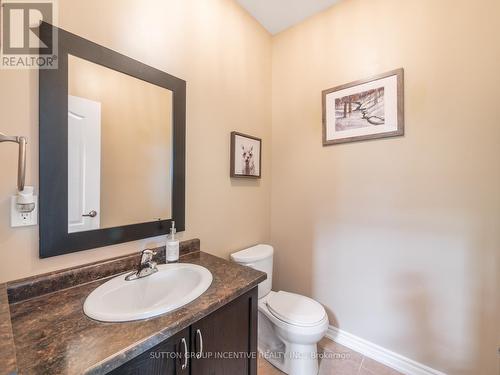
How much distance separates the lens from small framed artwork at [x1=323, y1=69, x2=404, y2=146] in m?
1.49

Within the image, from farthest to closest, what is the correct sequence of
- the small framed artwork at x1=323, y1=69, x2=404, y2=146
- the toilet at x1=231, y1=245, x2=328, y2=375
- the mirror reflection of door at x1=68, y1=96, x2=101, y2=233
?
the small framed artwork at x1=323, y1=69, x2=404, y2=146
the toilet at x1=231, y1=245, x2=328, y2=375
the mirror reflection of door at x1=68, y1=96, x2=101, y2=233

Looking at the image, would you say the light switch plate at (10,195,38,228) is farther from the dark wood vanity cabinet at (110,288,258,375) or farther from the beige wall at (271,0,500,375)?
the beige wall at (271,0,500,375)

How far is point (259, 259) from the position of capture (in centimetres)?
168

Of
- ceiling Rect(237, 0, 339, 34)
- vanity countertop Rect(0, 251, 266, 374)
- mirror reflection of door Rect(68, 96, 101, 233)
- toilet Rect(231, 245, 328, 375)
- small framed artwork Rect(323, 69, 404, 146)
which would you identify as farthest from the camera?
ceiling Rect(237, 0, 339, 34)

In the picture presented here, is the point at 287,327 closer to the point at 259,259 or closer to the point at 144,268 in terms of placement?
the point at 259,259

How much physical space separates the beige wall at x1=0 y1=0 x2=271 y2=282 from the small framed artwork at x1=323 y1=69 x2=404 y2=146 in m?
0.59

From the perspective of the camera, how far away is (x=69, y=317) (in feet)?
2.45

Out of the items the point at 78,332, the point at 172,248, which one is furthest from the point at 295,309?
the point at 78,332

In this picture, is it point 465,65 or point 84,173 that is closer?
point 84,173

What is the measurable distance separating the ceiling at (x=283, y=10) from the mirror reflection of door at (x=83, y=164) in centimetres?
149

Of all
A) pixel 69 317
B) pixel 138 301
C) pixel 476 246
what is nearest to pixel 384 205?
pixel 476 246

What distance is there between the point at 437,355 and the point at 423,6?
216 cm

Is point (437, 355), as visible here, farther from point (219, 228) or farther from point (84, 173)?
point (84, 173)

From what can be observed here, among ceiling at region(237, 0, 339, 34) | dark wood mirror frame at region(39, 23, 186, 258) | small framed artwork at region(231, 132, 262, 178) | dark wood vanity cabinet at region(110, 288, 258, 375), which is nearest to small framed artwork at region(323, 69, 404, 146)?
small framed artwork at region(231, 132, 262, 178)
